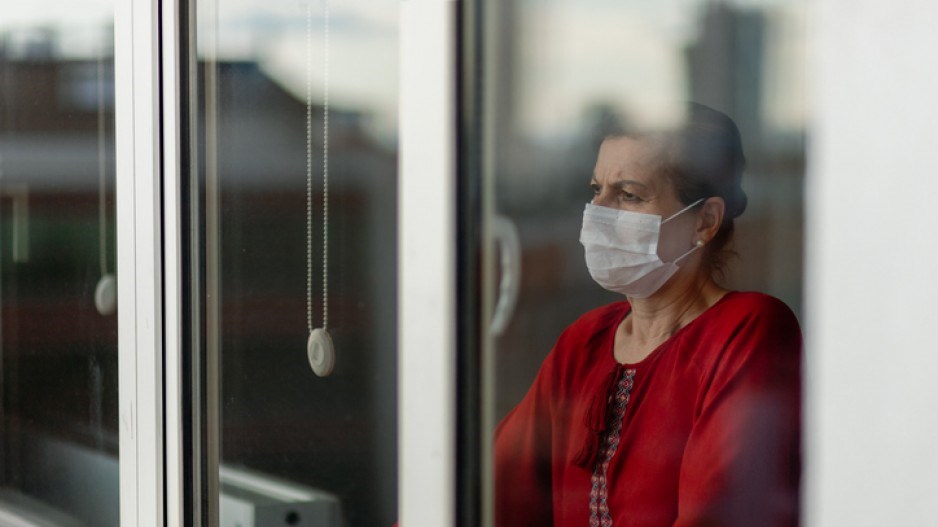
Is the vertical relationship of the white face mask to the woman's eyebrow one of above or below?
below

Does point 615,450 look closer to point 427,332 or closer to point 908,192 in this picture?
point 427,332

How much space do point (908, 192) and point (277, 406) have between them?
1.16 meters

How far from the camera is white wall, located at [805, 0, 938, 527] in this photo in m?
0.95

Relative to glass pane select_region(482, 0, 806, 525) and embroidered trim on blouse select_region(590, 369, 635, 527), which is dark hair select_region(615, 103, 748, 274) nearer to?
glass pane select_region(482, 0, 806, 525)

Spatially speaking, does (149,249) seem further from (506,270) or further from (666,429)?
(666,429)

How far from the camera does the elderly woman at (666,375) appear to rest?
3.80 feet

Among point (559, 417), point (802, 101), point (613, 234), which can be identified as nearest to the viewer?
point (802, 101)

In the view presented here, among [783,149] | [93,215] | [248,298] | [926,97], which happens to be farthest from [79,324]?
[926,97]

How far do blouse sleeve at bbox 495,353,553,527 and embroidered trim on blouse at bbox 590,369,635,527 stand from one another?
77mm

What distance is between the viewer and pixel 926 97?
0.94m

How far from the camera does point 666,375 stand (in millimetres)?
1275

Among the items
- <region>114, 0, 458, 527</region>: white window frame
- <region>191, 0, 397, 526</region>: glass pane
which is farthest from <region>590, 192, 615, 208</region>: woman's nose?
<region>114, 0, 458, 527</region>: white window frame

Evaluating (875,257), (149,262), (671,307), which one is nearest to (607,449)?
(671,307)

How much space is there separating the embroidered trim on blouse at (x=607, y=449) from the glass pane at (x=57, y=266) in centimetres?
114
